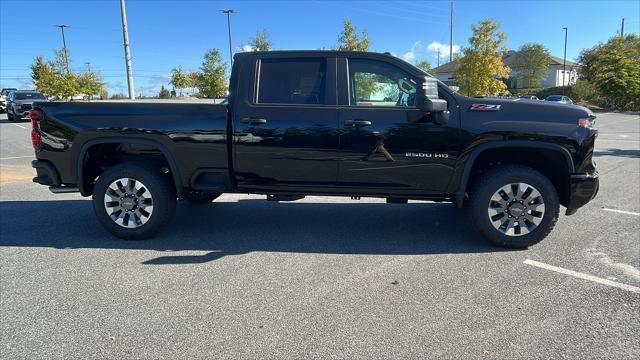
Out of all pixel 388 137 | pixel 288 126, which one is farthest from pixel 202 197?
pixel 388 137

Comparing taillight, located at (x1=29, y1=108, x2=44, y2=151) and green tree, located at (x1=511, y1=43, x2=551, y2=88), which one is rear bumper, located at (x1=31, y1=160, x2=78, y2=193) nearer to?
taillight, located at (x1=29, y1=108, x2=44, y2=151)

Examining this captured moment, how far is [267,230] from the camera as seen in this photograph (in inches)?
210

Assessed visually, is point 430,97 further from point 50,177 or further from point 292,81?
point 50,177

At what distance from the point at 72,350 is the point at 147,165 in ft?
8.39

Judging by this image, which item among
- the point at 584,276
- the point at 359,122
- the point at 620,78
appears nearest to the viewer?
the point at 584,276

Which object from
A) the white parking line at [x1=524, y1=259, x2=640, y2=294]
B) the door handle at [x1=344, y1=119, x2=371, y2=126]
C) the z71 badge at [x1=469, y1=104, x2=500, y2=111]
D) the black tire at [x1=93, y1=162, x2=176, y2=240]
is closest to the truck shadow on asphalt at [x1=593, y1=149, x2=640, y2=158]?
the z71 badge at [x1=469, y1=104, x2=500, y2=111]

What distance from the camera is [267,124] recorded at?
15.3 feet

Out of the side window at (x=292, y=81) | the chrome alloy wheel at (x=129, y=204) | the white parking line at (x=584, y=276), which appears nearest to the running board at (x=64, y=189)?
the chrome alloy wheel at (x=129, y=204)

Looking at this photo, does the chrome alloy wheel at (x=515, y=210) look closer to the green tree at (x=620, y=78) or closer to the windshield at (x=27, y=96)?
the windshield at (x=27, y=96)

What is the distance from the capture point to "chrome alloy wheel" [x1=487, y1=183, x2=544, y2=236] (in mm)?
4543

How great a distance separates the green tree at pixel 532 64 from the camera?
62250 mm

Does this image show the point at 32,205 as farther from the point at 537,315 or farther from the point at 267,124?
the point at 537,315

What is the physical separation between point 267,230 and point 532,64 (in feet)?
221

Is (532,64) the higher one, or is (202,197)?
(532,64)
